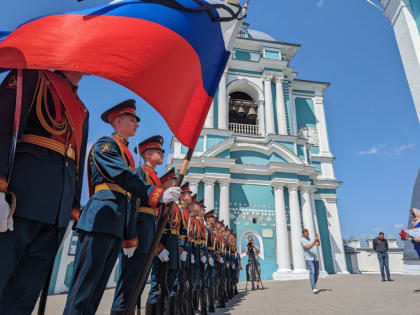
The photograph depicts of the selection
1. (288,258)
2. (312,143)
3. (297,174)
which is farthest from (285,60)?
(288,258)

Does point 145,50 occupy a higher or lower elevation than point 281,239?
higher

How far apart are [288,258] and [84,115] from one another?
43.0 feet

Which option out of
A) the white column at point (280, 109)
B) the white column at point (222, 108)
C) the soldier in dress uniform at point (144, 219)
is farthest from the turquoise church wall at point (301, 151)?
the soldier in dress uniform at point (144, 219)

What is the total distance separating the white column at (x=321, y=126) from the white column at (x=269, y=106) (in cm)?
406

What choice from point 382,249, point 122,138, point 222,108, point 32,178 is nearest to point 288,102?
point 222,108

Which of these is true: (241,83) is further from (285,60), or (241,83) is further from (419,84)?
(419,84)

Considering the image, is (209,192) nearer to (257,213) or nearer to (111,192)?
(257,213)

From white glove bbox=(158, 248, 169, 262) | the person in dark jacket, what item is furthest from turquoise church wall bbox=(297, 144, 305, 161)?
white glove bbox=(158, 248, 169, 262)

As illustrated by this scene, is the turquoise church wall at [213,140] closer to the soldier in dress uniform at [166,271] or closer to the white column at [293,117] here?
the white column at [293,117]

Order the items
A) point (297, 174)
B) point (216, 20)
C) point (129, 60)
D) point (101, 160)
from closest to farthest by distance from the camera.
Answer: point (129, 60)
point (101, 160)
point (216, 20)
point (297, 174)

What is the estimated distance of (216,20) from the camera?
8.46 feet

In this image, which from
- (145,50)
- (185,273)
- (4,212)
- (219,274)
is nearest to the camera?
(4,212)

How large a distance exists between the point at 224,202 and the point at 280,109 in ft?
22.2

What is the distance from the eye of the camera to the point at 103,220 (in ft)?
6.52
